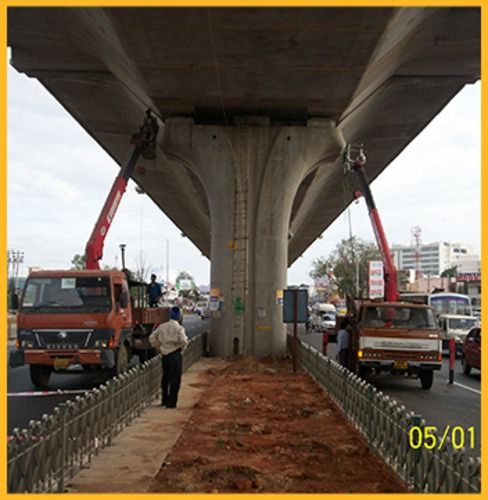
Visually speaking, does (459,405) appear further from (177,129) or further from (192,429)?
(177,129)

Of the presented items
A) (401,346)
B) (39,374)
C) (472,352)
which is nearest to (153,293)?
(39,374)

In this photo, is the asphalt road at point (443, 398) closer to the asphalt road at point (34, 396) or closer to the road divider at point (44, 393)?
the asphalt road at point (34, 396)

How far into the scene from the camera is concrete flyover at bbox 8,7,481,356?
16.4 meters

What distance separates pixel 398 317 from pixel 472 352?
480 cm

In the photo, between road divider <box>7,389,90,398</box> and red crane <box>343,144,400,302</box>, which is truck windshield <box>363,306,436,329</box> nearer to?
red crane <box>343,144,400,302</box>

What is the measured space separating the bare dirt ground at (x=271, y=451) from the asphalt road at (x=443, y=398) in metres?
1.98

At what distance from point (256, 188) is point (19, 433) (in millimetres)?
18960

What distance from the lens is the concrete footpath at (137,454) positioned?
721 centimetres

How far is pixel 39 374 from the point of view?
50.2 feet

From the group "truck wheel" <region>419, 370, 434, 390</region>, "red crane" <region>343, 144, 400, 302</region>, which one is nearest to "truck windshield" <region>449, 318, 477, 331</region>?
"red crane" <region>343, 144, 400, 302</region>

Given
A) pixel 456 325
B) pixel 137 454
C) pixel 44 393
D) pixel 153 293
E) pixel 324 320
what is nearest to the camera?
pixel 137 454

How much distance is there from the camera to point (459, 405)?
47.0 feet

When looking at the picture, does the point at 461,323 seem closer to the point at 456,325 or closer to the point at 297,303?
the point at 456,325

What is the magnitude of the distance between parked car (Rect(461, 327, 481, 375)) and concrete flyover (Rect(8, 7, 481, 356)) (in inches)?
268
